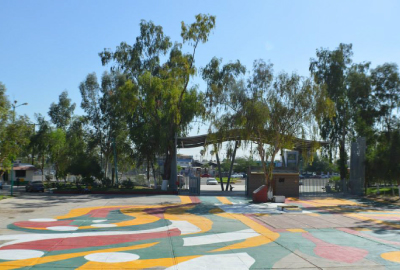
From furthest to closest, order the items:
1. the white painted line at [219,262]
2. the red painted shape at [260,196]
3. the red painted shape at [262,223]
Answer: the red painted shape at [260,196] → the red painted shape at [262,223] → the white painted line at [219,262]

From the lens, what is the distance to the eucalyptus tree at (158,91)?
113 feet

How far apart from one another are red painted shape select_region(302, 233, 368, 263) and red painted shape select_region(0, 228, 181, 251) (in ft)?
18.2

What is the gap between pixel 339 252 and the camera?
1221 cm

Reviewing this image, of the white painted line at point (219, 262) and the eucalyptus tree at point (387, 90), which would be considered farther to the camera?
the eucalyptus tree at point (387, 90)

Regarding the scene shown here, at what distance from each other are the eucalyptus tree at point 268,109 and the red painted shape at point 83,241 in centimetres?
1406

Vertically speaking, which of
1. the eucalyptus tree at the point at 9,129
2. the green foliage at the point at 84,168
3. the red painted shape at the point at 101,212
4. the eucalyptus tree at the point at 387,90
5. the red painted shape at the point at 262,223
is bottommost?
the red painted shape at the point at 262,223

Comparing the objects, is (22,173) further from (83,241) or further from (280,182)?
(83,241)

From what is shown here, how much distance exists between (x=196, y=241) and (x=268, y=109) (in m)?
15.4

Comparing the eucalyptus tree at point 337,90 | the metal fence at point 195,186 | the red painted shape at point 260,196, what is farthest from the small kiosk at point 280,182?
the eucalyptus tree at point 337,90

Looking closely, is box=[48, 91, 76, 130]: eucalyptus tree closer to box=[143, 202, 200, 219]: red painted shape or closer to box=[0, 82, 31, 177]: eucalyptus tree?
box=[0, 82, 31, 177]: eucalyptus tree

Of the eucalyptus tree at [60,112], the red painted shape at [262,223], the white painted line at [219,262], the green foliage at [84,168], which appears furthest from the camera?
the eucalyptus tree at [60,112]

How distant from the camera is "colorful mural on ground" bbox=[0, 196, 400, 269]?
34.9ft

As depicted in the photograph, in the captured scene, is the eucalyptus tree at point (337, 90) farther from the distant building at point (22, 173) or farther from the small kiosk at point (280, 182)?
the distant building at point (22, 173)

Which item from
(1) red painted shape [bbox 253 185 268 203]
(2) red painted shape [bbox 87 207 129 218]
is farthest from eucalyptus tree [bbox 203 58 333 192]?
(2) red painted shape [bbox 87 207 129 218]
